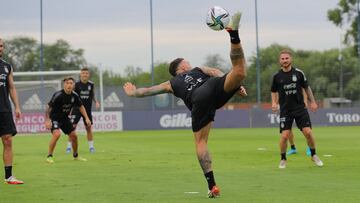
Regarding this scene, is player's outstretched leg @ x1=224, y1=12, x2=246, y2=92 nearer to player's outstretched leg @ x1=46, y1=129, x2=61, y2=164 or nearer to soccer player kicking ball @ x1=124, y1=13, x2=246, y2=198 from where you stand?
soccer player kicking ball @ x1=124, y1=13, x2=246, y2=198

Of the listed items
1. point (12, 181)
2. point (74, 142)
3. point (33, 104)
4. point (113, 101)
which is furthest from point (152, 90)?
point (113, 101)

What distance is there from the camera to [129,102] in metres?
53.9

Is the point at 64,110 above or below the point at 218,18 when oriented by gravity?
below

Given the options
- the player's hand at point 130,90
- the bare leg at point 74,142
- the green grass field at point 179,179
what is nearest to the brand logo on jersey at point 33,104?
the green grass field at point 179,179

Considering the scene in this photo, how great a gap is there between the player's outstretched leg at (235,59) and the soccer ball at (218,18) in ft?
0.61

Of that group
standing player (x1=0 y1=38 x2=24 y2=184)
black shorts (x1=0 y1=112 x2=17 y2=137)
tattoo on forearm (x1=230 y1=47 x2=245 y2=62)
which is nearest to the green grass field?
standing player (x1=0 y1=38 x2=24 y2=184)

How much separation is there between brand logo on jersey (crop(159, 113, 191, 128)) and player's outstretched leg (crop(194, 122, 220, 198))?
108 feet

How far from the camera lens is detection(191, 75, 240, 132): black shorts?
34.1 ft

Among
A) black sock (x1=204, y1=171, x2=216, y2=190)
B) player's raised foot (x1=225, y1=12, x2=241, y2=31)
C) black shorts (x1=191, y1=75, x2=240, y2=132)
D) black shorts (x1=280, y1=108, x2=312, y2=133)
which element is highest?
player's raised foot (x1=225, y1=12, x2=241, y2=31)

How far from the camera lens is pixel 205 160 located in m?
10.6

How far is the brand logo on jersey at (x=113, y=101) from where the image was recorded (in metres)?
53.8

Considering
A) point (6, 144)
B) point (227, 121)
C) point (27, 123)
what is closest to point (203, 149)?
point (6, 144)

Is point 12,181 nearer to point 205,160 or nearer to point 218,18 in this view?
point 205,160

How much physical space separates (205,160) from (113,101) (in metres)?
43.8
